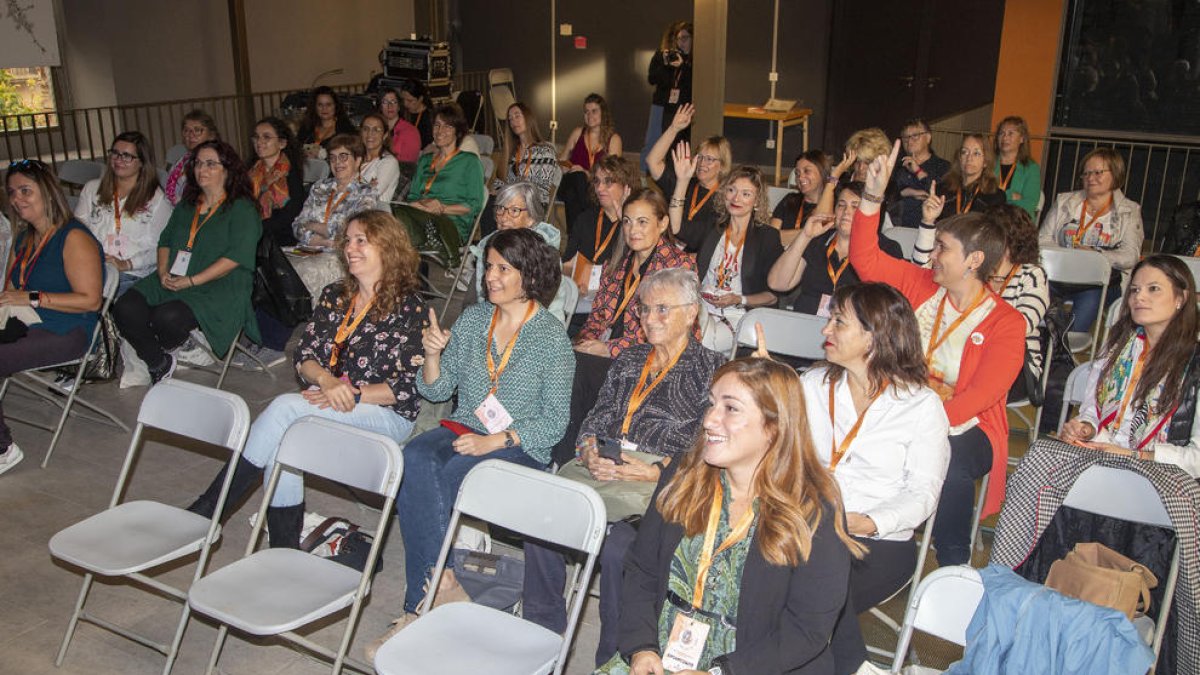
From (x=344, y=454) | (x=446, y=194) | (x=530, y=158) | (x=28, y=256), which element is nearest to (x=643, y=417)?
(x=344, y=454)

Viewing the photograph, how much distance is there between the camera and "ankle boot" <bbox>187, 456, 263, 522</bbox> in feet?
11.8

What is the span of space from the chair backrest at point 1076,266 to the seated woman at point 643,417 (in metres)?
2.50

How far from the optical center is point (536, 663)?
2492 mm

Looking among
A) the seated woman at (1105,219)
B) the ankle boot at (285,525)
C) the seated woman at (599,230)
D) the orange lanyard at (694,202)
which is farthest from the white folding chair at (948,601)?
the seated woman at (1105,219)

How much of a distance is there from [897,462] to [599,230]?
2441 mm

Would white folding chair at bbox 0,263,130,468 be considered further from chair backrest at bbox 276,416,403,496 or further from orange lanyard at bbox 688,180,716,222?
orange lanyard at bbox 688,180,716,222

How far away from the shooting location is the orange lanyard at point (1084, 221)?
5.67 m

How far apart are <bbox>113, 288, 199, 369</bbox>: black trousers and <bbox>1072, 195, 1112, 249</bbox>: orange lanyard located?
476 cm

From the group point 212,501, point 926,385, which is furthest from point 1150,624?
point 212,501

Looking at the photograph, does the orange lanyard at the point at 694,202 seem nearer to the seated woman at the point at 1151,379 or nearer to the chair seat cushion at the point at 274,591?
the seated woman at the point at 1151,379

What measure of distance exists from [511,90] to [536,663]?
1097 centimetres

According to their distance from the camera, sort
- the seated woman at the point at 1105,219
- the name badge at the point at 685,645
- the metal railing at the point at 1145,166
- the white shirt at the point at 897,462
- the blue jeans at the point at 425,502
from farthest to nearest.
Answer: the metal railing at the point at 1145,166, the seated woman at the point at 1105,219, the blue jeans at the point at 425,502, the white shirt at the point at 897,462, the name badge at the point at 685,645

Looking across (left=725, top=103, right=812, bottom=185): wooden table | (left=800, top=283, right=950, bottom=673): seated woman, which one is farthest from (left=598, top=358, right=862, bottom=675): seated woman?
(left=725, top=103, right=812, bottom=185): wooden table

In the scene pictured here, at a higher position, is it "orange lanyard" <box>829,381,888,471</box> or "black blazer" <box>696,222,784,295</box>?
"black blazer" <box>696,222,784,295</box>
